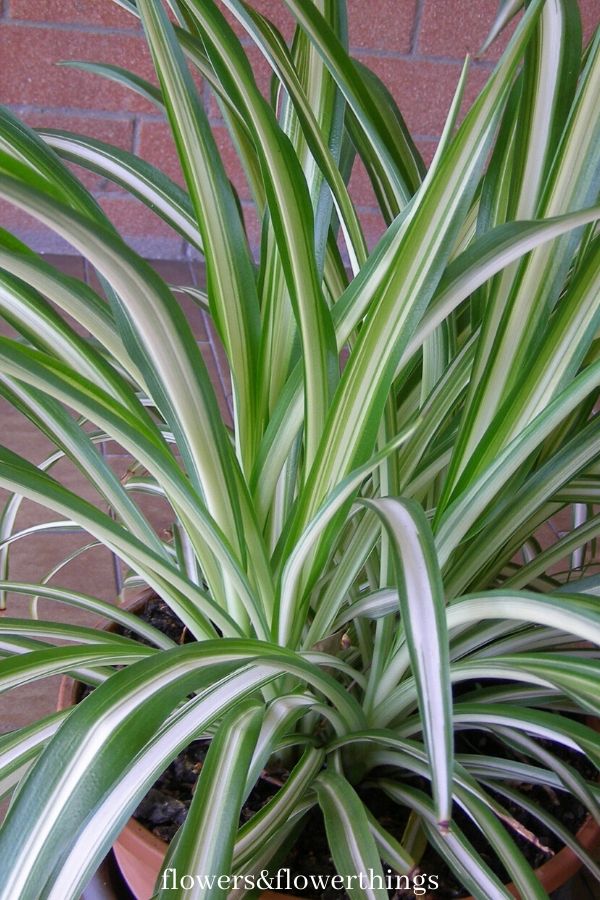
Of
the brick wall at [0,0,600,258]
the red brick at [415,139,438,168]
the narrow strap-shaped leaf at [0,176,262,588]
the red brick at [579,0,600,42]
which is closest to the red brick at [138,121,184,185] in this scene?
the brick wall at [0,0,600,258]

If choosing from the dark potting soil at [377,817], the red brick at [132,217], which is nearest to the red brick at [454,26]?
the red brick at [132,217]

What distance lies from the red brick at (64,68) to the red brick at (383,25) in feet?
1.36

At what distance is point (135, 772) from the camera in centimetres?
41

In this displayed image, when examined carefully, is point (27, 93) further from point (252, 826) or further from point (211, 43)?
point (252, 826)

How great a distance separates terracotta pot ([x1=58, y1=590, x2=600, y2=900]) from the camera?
0.56 meters

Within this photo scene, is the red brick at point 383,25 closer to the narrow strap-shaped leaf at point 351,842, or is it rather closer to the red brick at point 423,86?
the red brick at point 423,86

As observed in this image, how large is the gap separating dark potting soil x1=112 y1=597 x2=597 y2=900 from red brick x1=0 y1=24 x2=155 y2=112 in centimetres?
147

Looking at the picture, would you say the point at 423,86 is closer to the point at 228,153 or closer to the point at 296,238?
the point at 228,153

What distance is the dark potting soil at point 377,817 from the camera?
1.96ft

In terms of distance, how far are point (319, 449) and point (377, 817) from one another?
0.31 meters

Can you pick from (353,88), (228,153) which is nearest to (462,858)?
(353,88)

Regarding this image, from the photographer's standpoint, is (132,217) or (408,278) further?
(132,217)

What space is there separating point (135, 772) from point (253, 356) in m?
0.26

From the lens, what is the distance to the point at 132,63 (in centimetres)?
174
